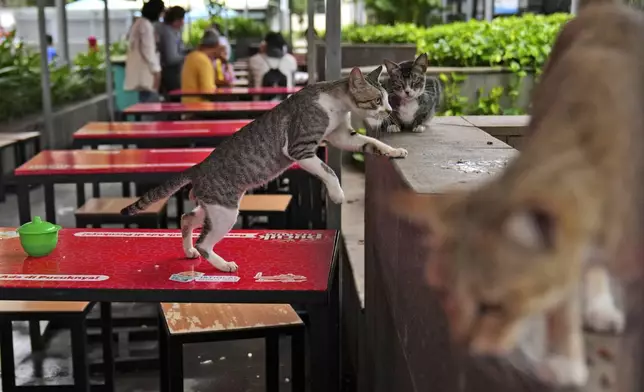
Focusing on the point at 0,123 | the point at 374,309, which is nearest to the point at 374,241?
the point at 374,309

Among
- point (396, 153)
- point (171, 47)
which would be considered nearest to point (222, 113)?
point (171, 47)

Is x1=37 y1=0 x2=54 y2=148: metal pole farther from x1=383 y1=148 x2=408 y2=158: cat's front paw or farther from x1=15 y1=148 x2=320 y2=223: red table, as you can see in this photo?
x1=383 y1=148 x2=408 y2=158: cat's front paw

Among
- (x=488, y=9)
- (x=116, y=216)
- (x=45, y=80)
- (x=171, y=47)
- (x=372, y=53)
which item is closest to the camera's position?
(x=116, y=216)

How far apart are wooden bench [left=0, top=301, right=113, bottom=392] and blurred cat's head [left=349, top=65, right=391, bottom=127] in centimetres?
159

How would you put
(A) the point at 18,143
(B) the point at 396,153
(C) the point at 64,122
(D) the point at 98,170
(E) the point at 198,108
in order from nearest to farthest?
(B) the point at 396,153, (D) the point at 98,170, (E) the point at 198,108, (A) the point at 18,143, (C) the point at 64,122

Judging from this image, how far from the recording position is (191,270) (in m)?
2.57

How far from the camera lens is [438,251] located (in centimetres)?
64

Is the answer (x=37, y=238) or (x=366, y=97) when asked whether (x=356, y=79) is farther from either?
(x=37, y=238)

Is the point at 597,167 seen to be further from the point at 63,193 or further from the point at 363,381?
the point at 63,193

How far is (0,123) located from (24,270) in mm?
6773

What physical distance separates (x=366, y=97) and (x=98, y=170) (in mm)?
2212

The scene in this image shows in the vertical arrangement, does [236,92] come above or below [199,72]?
below

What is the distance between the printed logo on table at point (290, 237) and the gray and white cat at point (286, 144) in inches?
24.5

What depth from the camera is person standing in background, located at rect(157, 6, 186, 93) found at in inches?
343
